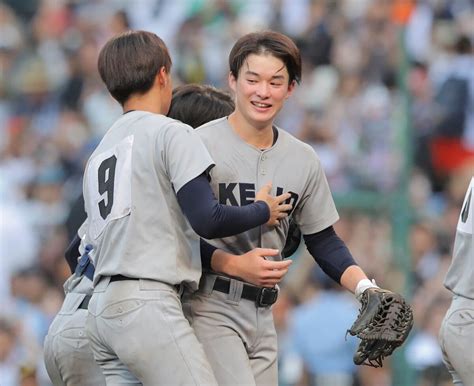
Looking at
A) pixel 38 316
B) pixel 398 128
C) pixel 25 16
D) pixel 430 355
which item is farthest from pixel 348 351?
pixel 25 16

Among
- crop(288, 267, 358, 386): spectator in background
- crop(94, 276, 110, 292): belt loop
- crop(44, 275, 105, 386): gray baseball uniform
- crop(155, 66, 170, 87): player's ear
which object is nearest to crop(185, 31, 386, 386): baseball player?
crop(155, 66, 170, 87): player's ear

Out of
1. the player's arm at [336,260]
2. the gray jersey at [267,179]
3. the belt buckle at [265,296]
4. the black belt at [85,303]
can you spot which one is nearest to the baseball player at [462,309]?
the player's arm at [336,260]

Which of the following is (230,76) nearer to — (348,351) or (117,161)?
(117,161)

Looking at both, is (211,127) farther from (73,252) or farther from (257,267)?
(73,252)

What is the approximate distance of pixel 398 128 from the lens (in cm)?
872

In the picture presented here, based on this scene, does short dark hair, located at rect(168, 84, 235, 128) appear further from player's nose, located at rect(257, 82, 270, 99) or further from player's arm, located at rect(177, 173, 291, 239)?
player's arm, located at rect(177, 173, 291, 239)

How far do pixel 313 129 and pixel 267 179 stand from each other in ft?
16.5

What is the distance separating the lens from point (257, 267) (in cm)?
390

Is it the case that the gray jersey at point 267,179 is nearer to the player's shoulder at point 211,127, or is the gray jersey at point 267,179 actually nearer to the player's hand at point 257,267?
the player's shoulder at point 211,127

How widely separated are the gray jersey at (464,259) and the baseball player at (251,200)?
1.77ft

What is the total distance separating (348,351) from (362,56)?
2.56 metres

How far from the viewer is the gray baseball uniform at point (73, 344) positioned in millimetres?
4293

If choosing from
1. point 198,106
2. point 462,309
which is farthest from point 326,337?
point 198,106

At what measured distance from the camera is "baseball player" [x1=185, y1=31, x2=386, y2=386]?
13.3 feet
